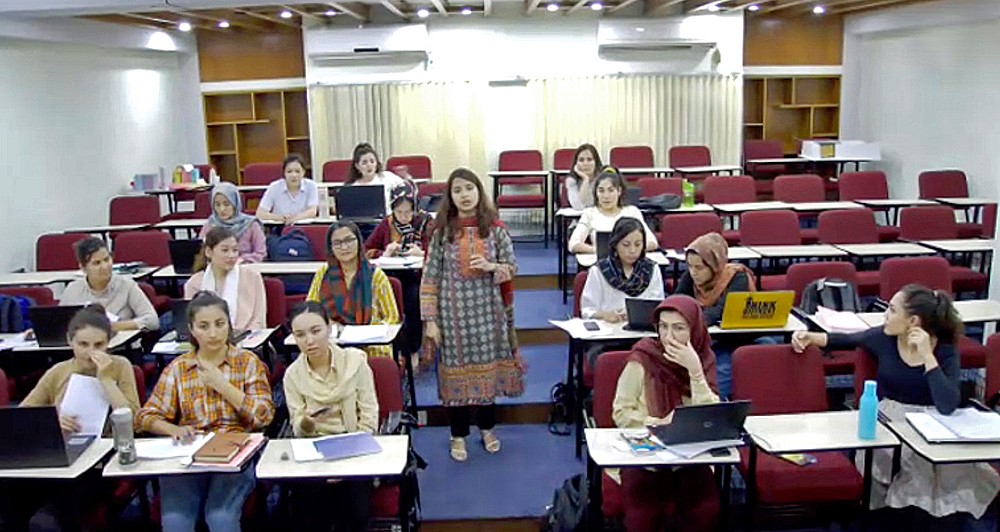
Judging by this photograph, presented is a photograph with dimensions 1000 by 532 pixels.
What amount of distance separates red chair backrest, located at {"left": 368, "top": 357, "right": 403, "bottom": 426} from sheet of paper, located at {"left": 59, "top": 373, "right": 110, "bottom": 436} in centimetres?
108

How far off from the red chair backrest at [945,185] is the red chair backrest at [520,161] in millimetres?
3984

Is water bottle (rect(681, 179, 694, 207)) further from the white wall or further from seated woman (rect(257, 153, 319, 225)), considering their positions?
the white wall

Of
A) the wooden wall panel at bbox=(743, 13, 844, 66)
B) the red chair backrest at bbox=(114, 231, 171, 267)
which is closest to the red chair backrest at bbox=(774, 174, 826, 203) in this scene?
the wooden wall panel at bbox=(743, 13, 844, 66)

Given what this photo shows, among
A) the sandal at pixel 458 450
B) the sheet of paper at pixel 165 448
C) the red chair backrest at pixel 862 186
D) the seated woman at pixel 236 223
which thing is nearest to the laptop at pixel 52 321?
the sheet of paper at pixel 165 448

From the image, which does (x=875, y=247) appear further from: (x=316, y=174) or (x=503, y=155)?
(x=316, y=174)

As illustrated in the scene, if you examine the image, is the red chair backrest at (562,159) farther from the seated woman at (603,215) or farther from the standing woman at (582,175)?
the seated woman at (603,215)

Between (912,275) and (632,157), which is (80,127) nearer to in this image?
(632,157)

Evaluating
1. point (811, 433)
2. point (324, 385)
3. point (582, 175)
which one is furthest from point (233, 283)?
point (582, 175)

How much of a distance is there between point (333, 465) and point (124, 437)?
76 centimetres

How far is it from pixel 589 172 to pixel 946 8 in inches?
172

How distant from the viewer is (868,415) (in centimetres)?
309

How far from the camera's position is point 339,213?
650 cm

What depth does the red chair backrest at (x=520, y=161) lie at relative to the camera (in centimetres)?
962

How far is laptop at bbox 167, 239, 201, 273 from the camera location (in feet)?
18.4
